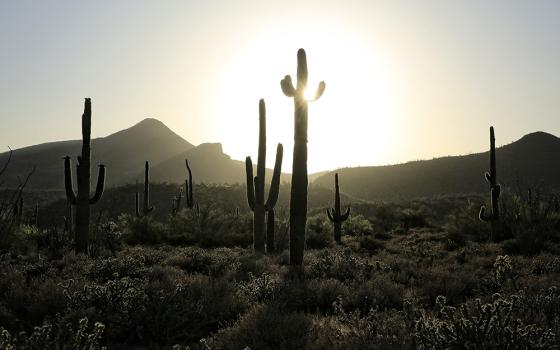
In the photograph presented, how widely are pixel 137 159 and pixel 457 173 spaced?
85.4m

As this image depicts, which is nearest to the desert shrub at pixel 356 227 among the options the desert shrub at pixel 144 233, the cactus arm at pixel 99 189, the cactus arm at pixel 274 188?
the cactus arm at pixel 274 188

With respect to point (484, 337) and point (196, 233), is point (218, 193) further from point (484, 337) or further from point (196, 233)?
point (484, 337)

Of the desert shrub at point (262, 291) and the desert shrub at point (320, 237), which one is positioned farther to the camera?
the desert shrub at point (320, 237)

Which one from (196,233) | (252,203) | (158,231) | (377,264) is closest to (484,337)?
(377,264)

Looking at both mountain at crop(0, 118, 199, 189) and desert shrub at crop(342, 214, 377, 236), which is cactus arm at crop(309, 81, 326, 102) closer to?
desert shrub at crop(342, 214, 377, 236)

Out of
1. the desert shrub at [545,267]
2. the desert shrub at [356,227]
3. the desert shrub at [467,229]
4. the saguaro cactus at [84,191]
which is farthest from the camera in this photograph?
the desert shrub at [356,227]

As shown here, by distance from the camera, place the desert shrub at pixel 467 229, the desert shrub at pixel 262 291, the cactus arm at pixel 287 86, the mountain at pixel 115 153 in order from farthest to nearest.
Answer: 1. the mountain at pixel 115 153
2. the desert shrub at pixel 467 229
3. the cactus arm at pixel 287 86
4. the desert shrub at pixel 262 291

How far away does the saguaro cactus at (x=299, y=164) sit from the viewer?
12.4 metres

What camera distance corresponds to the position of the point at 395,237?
25.0 meters

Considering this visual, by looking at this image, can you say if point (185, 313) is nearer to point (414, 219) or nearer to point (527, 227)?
point (527, 227)

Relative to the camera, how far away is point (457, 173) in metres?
75.8

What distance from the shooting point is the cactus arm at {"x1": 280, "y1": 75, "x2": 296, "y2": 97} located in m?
13.1

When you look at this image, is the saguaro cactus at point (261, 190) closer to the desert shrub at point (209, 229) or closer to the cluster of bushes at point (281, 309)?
the desert shrub at point (209, 229)

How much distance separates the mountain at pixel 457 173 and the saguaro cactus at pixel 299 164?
59.3m
